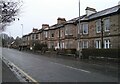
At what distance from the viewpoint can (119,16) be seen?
108 feet

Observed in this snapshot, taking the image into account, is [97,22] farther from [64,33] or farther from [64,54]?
[64,33]

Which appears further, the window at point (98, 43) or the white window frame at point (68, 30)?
the white window frame at point (68, 30)

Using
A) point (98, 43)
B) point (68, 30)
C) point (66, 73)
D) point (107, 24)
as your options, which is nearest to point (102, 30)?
point (107, 24)

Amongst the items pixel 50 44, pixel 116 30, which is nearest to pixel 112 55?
pixel 116 30

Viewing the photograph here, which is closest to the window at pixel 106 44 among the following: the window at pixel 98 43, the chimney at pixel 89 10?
the window at pixel 98 43

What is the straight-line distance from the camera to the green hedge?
25.3m

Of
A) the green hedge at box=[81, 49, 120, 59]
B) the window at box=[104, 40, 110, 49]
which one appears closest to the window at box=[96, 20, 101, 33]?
the window at box=[104, 40, 110, 49]

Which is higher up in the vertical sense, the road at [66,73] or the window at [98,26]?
the window at [98,26]

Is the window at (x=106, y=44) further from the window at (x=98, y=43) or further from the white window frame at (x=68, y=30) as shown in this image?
the white window frame at (x=68, y=30)

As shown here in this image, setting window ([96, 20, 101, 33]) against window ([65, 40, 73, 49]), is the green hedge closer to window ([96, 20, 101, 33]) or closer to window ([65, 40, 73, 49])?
window ([96, 20, 101, 33])

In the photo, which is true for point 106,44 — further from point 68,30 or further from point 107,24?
point 68,30

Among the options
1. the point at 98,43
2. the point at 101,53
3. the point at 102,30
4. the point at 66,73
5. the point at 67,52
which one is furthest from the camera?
the point at 67,52

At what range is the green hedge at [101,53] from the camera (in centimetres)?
2528

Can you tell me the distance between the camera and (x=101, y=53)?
28.2 meters
